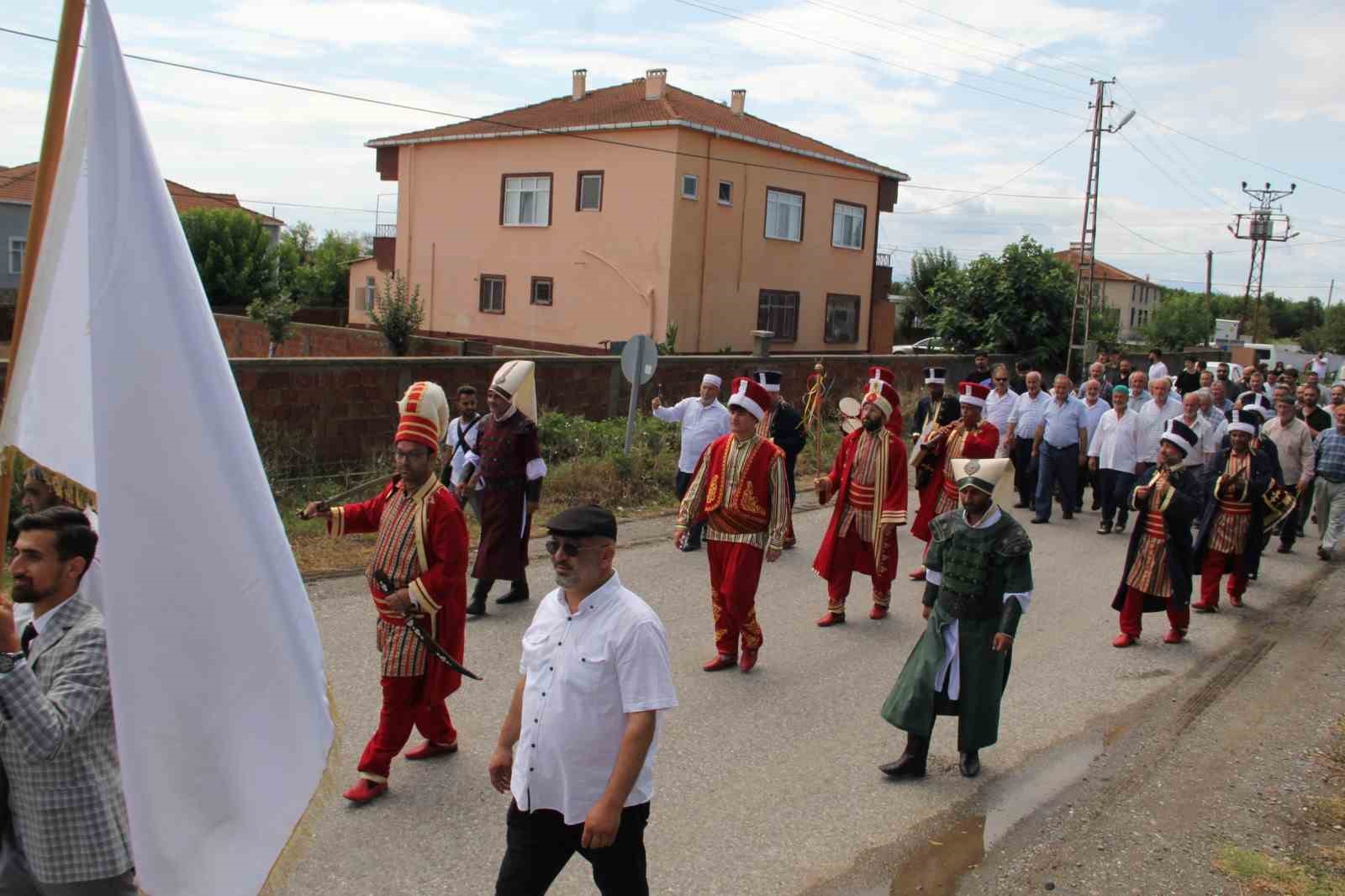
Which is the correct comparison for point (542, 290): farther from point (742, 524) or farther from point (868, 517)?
point (742, 524)

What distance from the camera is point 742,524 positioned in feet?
25.1

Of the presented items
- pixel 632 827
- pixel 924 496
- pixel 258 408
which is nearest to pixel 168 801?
pixel 632 827

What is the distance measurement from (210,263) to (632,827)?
49.8 m

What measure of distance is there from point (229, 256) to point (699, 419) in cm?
4335

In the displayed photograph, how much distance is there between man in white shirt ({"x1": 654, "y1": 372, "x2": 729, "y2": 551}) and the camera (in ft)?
36.6

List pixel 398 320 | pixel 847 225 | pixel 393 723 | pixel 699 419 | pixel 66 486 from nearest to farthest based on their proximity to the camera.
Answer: pixel 66 486
pixel 393 723
pixel 699 419
pixel 398 320
pixel 847 225

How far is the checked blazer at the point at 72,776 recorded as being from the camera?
3.09m

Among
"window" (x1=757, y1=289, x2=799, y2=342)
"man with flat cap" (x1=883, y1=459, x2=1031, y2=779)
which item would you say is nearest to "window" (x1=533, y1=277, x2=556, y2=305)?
"window" (x1=757, y1=289, x2=799, y2=342)

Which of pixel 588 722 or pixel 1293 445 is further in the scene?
pixel 1293 445

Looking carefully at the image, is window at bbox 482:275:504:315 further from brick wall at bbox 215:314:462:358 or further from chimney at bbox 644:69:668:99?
chimney at bbox 644:69:668:99

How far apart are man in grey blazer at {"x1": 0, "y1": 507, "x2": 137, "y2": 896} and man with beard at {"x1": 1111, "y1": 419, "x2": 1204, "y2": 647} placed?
7.60 metres

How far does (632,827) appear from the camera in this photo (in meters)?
3.67

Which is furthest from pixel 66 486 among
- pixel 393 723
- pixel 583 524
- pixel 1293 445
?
pixel 1293 445

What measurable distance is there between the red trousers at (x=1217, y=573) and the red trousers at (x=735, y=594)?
479 centimetres
